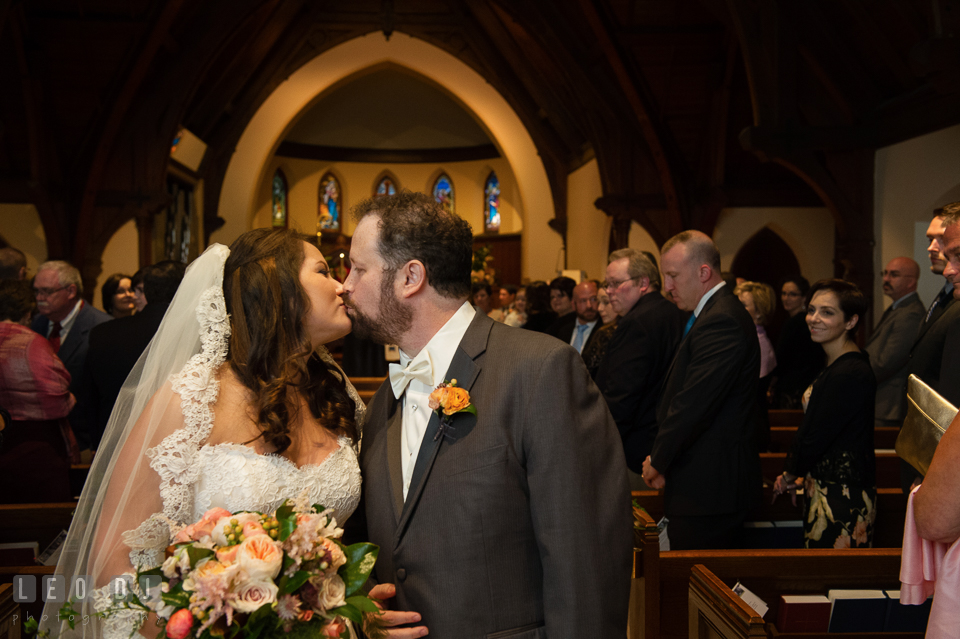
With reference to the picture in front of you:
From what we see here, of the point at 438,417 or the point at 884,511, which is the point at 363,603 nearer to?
Result: the point at 438,417

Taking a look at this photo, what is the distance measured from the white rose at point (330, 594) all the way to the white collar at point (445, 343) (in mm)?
505

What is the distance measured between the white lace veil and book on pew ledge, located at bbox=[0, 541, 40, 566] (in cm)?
123

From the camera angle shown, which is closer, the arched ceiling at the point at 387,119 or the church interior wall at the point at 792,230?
the church interior wall at the point at 792,230

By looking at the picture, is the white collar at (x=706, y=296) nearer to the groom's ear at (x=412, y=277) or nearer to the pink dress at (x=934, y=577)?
the pink dress at (x=934, y=577)

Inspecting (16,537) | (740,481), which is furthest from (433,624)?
(16,537)

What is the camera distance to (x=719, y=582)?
238 centimetres

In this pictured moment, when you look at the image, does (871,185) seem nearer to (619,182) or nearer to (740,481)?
(619,182)

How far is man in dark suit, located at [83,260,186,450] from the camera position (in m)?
3.64

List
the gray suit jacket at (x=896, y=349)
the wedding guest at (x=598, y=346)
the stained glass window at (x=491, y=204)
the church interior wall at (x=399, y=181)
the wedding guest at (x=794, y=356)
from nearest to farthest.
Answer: the gray suit jacket at (x=896, y=349) < the wedding guest at (x=598, y=346) < the wedding guest at (x=794, y=356) < the church interior wall at (x=399, y=181) < the stained glass window at (x=491, y=204)

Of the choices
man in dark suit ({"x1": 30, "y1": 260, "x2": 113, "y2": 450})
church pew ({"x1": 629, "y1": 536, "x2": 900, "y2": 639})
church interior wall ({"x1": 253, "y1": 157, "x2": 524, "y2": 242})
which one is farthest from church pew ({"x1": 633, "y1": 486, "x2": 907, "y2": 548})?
church interior wall ({"x1": 253, "y1": 157, "x2": 524, "y2": 242})

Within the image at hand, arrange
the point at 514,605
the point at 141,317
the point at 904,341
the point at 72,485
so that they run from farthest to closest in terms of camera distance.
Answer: the point at 904,341, the point at 72,485, the point at 141,317, the point at 514,605

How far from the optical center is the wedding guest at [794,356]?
5.53m

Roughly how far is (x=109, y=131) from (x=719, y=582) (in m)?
9.75

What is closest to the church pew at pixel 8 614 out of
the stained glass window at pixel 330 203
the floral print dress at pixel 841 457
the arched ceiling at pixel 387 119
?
the floral print dress at pixel 841 457
